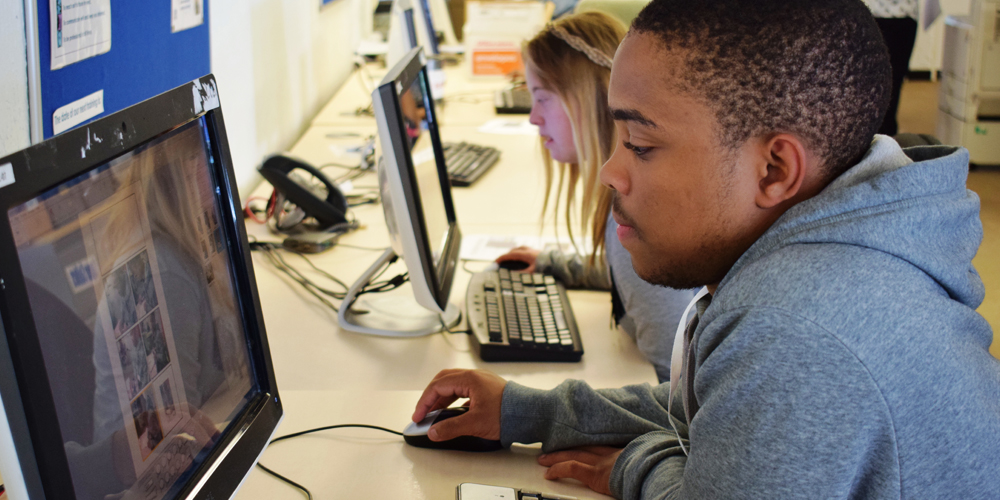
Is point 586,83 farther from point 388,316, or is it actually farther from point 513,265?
point 388,316

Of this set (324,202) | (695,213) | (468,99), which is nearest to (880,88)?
(695,213)

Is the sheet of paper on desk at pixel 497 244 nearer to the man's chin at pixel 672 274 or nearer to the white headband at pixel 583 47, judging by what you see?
the white headband at pixel 583 47

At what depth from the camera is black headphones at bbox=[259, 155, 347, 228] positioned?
1.63 metres

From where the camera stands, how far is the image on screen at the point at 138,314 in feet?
1.62

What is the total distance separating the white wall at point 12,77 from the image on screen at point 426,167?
0.48 metres

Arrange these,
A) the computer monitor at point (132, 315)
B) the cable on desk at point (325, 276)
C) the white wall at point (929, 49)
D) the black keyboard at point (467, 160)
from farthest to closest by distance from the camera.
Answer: the white wall at point (929, 49)
the black keyboard at point (467, 160)
the cable on desk at point (325, 276)
the computer monitor at point (132, 315)

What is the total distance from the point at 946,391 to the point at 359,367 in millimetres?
796

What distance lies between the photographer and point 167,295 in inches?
25.1

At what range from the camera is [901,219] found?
638mm

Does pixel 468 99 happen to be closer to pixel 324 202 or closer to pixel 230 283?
pixel 324 202

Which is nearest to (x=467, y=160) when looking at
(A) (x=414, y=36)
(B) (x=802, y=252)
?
(A) (x=414, y=36)

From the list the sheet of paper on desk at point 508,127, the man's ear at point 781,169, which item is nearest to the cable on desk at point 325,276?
the man's ear at point 781,169

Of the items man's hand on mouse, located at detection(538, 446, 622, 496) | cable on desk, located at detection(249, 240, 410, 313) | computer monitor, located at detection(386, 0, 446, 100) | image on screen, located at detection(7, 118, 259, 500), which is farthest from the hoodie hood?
computer monitor, located at detection(386, 0, 446, 100)

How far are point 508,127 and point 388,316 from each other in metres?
1.42
